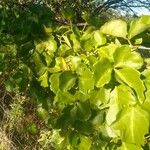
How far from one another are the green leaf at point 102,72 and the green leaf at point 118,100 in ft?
0.14

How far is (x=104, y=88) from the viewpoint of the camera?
115 centimetres

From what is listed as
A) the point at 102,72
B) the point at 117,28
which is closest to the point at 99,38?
the point at 117,28

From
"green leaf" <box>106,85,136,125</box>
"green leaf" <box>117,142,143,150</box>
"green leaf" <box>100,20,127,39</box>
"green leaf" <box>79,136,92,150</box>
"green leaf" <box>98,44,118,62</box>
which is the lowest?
"green leaf" <box>79,136,92,150</box>

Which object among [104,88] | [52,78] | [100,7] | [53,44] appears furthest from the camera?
[100,7]

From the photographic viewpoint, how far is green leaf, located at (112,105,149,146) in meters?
1.03

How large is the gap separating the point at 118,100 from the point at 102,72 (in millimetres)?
88

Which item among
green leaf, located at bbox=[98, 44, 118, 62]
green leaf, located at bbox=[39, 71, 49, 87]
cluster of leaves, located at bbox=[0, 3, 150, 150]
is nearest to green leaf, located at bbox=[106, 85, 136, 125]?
cluster of leaves, located at bbox=[0, 3, 150, 150]

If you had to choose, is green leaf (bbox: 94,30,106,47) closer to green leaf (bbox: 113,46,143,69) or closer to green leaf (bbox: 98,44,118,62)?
green leaf (bbox: 98,44,118,62)

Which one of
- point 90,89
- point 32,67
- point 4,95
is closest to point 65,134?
point 32,67

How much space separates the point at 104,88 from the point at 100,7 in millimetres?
5728

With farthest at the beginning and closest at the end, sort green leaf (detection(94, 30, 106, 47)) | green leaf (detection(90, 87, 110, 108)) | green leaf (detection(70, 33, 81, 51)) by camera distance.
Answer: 1. green leaf (detection(70, 33, 81, 51))
2. green leaf (detection(94, 30, 106, 47))
3. green leaf (detection(90, 87, 110, 108))

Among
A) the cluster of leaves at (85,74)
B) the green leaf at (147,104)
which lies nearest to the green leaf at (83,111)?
the cluster of leaves at (85,74)

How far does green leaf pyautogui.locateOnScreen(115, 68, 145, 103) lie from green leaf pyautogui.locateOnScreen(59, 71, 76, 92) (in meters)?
0.20

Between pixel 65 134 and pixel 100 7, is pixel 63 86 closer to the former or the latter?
pixel 65 134
